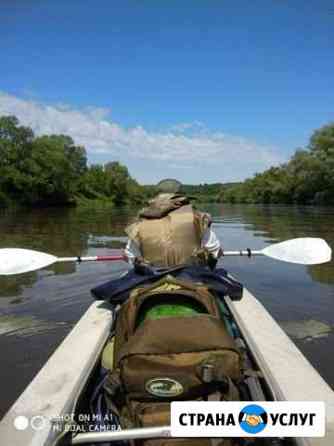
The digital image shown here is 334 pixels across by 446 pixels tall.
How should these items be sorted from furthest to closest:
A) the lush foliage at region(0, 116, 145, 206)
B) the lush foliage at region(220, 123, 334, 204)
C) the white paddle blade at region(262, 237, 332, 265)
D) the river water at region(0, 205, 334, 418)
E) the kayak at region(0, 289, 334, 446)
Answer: the lush foliage at region(0, 116, 145, 206)
the lush foliage at region(220, 123, 334, 204)
the white paddle blade at region(262, 237, 332, 265)
the river water at region(0, 205, 334, 418)
the kayak at region(0, 289, 334, 446)

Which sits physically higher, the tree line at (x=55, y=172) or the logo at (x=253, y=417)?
the tree line at (x=55, y=172)

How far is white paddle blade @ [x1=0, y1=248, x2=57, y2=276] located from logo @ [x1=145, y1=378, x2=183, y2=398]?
11.4 feet

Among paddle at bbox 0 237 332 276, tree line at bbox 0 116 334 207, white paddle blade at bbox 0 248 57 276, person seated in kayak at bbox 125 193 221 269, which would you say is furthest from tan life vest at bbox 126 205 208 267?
tree line at bbox 0 116 334 207

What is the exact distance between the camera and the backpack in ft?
5.96

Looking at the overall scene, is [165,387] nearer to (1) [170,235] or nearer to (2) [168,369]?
(2) [168,369]

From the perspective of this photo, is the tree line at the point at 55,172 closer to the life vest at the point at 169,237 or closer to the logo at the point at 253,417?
the life vest at the point at 169,237

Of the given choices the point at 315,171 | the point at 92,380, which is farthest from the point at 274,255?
the point at 315,171

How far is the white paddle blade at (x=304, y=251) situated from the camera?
5086 millimetres

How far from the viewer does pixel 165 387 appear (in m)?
1.82

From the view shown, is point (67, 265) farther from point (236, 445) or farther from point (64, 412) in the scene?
point (236, 445)

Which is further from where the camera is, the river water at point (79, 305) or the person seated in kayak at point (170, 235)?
the river water at point (79, 305)

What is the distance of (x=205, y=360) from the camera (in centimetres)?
185

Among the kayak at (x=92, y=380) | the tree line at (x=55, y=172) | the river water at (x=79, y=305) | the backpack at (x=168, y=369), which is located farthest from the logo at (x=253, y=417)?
the tree line at (x=55, y=172)

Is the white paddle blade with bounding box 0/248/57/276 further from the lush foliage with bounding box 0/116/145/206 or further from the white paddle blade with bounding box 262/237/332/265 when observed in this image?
the lush foliage with bounding box 0/116/145/206
